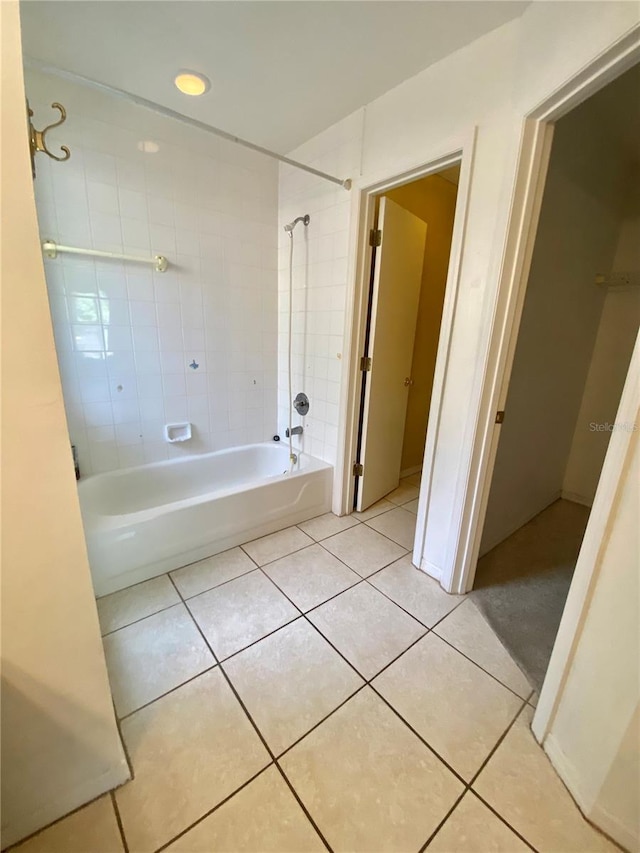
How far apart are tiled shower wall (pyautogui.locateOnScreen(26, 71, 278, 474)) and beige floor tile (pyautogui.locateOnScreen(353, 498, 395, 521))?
108cm

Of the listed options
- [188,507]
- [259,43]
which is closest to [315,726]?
[188,507]

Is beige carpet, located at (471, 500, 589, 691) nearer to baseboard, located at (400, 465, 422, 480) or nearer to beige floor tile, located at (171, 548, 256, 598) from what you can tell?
baseboard, located at (400, 465, 422, 480)

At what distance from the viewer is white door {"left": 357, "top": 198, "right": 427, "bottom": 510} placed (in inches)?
82.0

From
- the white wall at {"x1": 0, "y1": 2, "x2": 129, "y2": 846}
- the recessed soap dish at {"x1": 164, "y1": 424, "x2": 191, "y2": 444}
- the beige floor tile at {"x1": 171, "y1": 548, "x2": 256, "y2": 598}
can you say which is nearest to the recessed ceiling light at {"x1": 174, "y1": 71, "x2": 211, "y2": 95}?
the white wall at {"x1": 0, "y1": 2, "x2": 129, "y2": 846}

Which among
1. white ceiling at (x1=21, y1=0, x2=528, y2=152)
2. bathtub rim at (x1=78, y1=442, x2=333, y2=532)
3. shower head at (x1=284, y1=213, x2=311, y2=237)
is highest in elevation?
white ceiling at (x1=21, y1=0, x2=528, y2=152)

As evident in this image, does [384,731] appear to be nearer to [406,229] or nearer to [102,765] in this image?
[102,765]

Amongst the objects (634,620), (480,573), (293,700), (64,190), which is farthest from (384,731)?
(64,190)

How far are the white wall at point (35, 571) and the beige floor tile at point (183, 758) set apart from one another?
11 centimetres

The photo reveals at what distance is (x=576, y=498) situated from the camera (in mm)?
2863

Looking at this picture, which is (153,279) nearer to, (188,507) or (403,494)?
(188,507)

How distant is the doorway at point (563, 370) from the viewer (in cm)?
166

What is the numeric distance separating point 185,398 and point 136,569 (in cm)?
112

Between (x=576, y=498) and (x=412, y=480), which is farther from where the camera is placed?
(x=412, y=480)

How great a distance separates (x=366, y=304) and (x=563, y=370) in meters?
1.42
